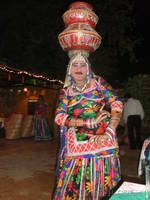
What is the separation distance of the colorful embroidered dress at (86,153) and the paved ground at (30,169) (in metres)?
0.31

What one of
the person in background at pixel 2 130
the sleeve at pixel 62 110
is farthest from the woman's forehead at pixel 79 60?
the person in background at pixel 2 130

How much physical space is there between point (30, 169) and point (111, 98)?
3229 mm

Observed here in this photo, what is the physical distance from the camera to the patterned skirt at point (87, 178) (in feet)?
7.06

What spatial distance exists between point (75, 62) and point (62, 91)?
283mm

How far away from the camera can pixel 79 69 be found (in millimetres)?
2266

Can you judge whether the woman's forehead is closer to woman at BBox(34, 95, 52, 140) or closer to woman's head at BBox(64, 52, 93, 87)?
woman's head at BBox(64, 52, 93, 87)

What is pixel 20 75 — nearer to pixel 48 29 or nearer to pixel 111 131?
pixel 48 29

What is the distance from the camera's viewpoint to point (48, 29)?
1055 centimetres

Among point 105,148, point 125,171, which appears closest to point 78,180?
point 105,148

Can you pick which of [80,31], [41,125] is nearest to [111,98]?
[80,31]

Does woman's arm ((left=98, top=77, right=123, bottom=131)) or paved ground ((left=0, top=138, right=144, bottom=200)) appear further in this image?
paved ground ((left=0, top=138, right=144, bottom=200))

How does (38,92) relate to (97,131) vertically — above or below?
above

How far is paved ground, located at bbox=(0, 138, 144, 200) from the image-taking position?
3652mm

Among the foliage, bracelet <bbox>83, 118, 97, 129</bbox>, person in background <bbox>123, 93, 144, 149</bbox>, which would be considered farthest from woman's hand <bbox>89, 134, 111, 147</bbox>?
the foliage
